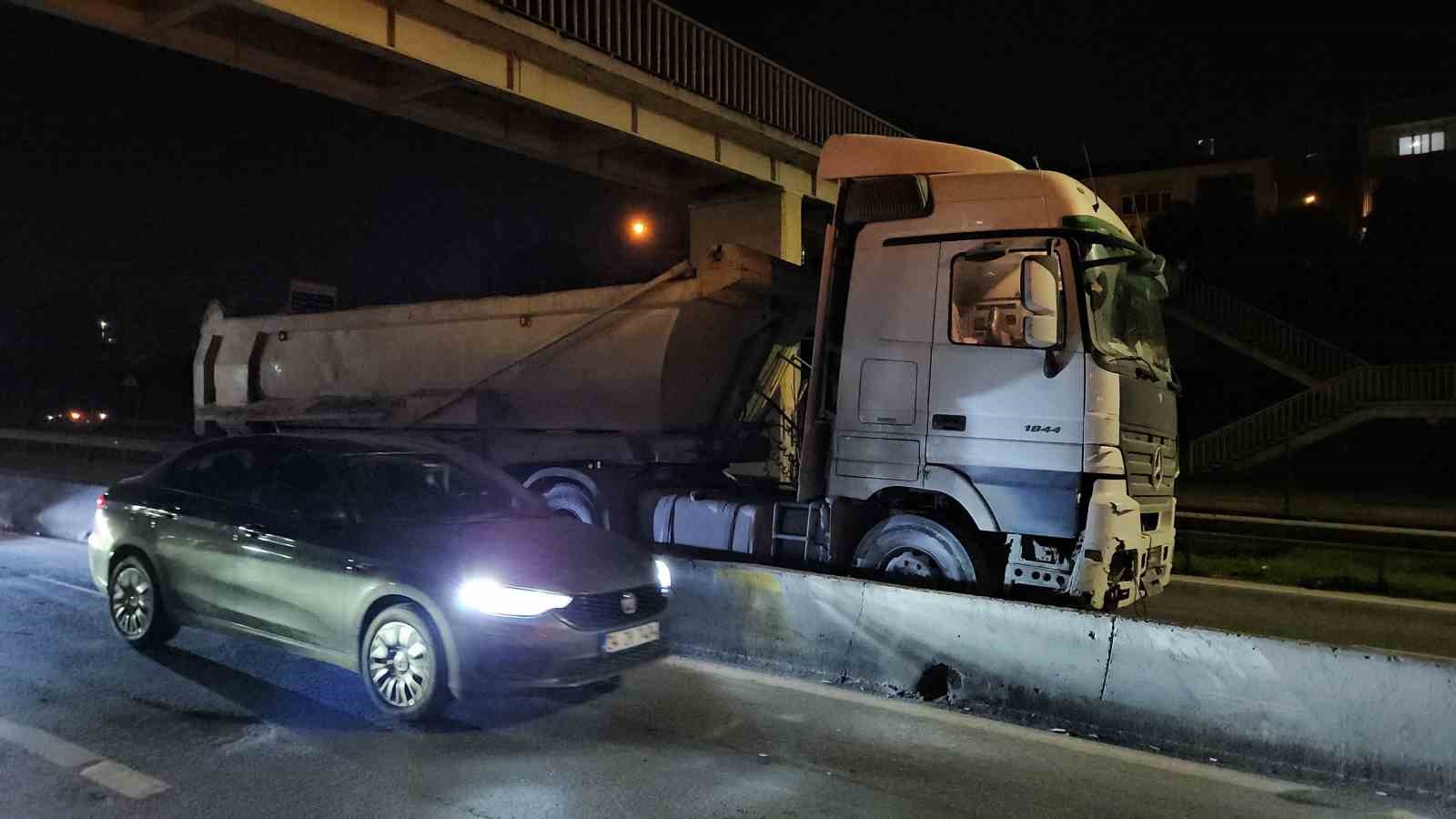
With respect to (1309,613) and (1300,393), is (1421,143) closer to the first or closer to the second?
(1300,393)

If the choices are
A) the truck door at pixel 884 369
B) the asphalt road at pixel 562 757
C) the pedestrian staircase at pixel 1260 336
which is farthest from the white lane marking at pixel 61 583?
the pedestrian staircase at pixel 1260 336

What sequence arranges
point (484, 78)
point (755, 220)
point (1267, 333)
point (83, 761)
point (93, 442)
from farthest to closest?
point (93, 442) < point (1267, 333) < point (755, 220) < point (484, 78) < point (83, 761)

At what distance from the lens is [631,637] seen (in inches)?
213

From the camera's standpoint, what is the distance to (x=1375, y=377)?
71.3 feet

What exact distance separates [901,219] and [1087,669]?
10.9 feet

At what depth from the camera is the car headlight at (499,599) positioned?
5.04 meters

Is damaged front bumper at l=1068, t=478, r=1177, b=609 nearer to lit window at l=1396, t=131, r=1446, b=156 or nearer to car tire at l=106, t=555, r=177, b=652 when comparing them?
car tire at l=106, t=555, r=177, b=652

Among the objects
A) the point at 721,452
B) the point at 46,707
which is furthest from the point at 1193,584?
the point at 46,707

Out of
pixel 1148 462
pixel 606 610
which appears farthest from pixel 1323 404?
pixel 606 610

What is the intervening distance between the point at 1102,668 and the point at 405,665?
3.67m

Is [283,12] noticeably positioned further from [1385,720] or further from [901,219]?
[1385,720]

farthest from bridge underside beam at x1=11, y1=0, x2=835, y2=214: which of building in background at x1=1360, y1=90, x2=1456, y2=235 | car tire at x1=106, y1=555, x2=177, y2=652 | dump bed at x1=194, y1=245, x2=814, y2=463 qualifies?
building in background at x1=1360, y1=90, x2=1456, y2=235

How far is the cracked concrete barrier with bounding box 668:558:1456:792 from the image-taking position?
14.4 ft

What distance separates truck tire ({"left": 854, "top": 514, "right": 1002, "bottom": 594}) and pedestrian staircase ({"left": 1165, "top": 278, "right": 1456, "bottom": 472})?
16.2 metres
